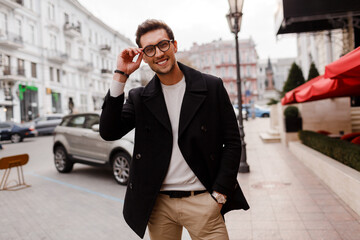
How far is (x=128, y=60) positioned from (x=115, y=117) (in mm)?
362

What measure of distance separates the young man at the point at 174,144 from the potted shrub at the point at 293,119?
11.1 metres

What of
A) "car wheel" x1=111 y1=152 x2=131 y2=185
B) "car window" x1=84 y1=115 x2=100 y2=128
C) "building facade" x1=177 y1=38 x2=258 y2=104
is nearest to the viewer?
"car wheel" x1=111 y1=152 x2=131 y2=185

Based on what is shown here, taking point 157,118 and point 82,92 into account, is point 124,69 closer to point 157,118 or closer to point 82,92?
point 157,118

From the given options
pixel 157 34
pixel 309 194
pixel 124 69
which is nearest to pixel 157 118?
pixel 124 69

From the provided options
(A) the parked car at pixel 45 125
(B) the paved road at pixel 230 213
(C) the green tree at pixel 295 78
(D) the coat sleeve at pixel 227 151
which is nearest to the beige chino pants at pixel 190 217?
(D) the coat sleeve at pixel 227 151

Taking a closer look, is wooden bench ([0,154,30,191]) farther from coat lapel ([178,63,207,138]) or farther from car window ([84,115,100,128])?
coat lapel ([178,63,207,138])

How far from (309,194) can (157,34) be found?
4928 millimetres

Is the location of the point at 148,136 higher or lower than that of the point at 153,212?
higher

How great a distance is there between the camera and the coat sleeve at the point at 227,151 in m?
1.77

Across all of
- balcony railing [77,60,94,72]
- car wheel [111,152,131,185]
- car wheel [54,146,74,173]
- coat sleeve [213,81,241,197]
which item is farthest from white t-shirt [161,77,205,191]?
balcony railing [77,60,94,72]


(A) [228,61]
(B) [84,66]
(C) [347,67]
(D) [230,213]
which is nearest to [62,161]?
(D) [230,213]

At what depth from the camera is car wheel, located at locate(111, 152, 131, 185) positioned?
23.4 feet

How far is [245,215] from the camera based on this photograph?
4.68 m

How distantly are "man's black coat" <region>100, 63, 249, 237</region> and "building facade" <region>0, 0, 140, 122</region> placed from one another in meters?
29.9
